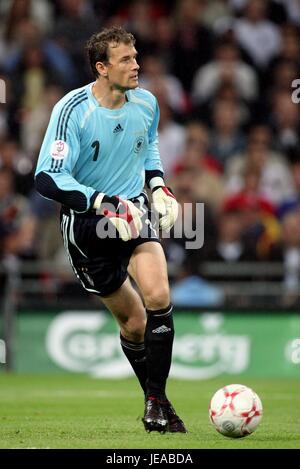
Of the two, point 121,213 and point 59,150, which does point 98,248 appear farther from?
point 59,150

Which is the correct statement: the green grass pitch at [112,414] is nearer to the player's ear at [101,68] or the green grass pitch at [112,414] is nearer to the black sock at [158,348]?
the black sock at [158,348]

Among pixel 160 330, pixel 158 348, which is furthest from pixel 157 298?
pixel 158 348

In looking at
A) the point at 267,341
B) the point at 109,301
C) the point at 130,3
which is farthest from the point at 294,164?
the point at 109,301

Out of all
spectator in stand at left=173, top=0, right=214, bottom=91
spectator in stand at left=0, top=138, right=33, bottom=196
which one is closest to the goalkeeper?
spectator in stand at left=0, top=138, right=33, bottom=196

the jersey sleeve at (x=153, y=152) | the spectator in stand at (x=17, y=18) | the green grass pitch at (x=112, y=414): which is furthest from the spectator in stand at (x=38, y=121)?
the jersey sleeve at (x=153, y=152)

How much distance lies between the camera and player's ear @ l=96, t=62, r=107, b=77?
313 inches

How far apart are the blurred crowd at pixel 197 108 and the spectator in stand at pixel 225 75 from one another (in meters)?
0.02

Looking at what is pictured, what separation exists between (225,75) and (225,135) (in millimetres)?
997

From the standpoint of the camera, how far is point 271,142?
1650cm

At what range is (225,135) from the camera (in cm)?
1633

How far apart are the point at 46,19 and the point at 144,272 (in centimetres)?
1076

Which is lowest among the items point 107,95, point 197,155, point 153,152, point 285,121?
point 153,152

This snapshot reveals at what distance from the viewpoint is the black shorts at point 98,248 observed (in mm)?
7863

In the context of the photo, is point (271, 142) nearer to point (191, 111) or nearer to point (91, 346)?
point (191, 111)
